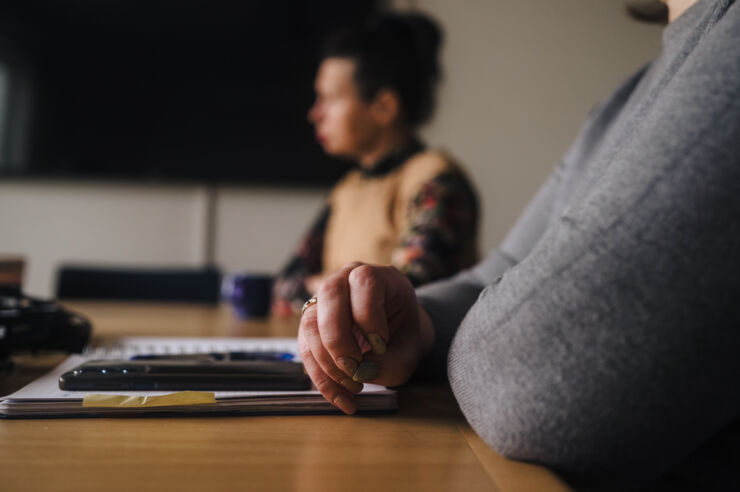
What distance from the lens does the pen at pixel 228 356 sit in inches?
19.2

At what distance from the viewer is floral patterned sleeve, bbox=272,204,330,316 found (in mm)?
1297

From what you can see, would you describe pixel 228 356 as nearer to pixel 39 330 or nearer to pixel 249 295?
pixel 39 330

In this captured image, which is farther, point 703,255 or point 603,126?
point 603,126

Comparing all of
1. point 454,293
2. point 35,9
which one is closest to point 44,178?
point 35,9

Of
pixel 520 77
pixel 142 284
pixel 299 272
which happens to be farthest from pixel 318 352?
pixel 520 77

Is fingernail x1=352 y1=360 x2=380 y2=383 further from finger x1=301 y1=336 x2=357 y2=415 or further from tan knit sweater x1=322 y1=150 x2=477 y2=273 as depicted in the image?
tan knit sweater x1=322 y1=150 x2=477 y2=273

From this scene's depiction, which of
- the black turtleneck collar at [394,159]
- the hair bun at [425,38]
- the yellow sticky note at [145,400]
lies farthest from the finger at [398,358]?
the hair bun at [425,38]

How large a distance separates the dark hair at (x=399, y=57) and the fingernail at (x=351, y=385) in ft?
3.95

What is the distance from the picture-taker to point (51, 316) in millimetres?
583

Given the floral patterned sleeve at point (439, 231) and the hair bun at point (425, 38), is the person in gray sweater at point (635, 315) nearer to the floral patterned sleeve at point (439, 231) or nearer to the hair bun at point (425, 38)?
the floral patterned sleeve at point (439, 231)

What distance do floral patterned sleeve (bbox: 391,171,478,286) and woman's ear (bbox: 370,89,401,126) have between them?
1.07ft

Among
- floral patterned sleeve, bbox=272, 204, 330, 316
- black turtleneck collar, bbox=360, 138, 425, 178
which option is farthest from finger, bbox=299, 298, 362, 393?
black turtleneck collar, bbox=360, 138, 425, 178

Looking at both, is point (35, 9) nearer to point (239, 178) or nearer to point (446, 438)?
point (239, 178)

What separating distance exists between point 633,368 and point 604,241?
65mm
